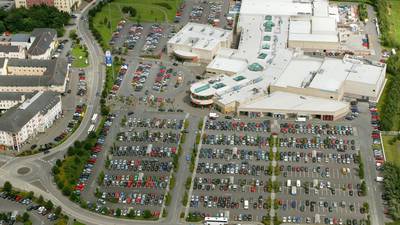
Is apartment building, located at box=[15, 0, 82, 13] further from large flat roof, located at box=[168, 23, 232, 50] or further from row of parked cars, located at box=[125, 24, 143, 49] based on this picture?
large flat roof, located at box=[168, 23, 232, 50]

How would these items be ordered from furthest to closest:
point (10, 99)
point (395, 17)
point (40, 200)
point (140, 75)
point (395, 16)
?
1. point (395, 16)
2. point (395, 17)
3. point (140, 75)
4. point (10, 99)
5. point (40, 200)

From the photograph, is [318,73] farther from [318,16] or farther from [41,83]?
[41,83]

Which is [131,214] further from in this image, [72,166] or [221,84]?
[221,84]

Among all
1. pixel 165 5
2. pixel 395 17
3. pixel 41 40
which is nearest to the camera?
pixel 41 40

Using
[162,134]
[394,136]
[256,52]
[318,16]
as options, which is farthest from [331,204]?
[318,16]

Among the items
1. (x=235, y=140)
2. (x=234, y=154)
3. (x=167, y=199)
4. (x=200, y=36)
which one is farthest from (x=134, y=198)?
(x=200, y=36)
